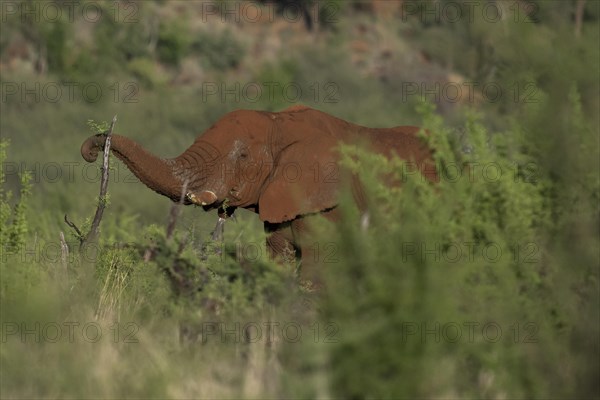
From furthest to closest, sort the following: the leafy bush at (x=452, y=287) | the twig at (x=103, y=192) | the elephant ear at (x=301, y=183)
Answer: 1. the elephant ear at (x=301, y=183)
2. the twig at (x=103, y=192)
3. the leafy bush at (x=452, y=287)

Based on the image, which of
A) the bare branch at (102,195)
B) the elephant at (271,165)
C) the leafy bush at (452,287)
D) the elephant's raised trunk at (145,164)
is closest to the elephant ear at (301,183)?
the elephant at (271,165)

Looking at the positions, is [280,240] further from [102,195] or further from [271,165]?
[102,195]

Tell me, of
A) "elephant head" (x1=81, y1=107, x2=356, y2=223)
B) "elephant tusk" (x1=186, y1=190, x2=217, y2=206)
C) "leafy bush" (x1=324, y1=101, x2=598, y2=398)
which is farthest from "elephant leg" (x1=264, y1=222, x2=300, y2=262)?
"leafy bush" (x1=324, y1=101, x2=598, y2=398)

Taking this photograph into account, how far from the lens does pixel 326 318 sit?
270 inches

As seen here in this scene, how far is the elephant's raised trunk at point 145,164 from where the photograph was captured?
9.06 meters

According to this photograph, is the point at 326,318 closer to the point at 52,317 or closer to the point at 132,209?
the point at 52,317

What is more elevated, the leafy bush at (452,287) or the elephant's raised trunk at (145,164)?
the elephant's raised trunk at (145,164)

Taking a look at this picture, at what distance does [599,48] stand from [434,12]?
41.6m

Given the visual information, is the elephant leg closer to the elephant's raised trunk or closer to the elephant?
the elephant

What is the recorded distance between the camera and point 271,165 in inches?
380

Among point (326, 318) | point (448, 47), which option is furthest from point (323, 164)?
point (448, 47)

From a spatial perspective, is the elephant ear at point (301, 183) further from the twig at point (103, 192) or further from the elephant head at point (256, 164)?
Result: the twig at point (103, 192)

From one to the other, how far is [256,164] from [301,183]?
472mm

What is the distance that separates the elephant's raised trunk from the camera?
9062 mm
